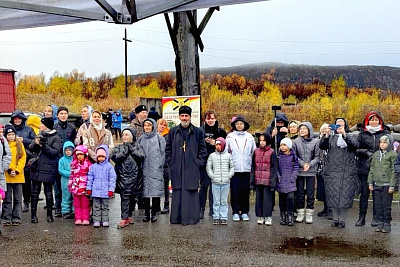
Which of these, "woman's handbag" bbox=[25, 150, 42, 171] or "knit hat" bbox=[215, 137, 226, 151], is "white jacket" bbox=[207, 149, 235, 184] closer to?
"knit hat" bbox=[215, 137, 226, 151]

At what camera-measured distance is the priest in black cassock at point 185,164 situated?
7520 millimetres

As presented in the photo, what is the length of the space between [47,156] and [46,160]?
62mm

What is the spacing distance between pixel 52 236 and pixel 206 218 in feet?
7.73

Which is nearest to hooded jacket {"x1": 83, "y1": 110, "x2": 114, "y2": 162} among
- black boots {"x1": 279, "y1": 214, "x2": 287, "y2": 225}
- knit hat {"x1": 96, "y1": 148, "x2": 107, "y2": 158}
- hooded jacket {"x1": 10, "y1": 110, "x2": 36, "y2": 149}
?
knit hat {"x1": 96, "y1": 148, "x2": 107, "y2": 158}

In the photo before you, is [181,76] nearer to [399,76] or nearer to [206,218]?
[206,218]

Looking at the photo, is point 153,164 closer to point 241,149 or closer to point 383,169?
point 241,149

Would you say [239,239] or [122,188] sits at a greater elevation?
[122,188]

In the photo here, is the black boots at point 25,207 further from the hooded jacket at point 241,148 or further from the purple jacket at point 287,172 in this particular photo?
the purple jacket at point 287,172

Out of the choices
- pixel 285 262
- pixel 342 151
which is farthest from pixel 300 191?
pixel 285 262

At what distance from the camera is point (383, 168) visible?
7.12 metres

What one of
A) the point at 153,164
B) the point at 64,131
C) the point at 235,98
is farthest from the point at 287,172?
the point at 235,98

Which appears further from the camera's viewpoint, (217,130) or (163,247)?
(217,130)

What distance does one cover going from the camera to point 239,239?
653cm

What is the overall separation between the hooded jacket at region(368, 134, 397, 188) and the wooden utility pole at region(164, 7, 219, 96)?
113 inches
